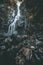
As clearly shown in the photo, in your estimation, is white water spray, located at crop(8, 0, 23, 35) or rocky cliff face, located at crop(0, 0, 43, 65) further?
white water spray, located at crop(8, 0, 23, 35)

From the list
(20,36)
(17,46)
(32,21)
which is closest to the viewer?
(17,46)

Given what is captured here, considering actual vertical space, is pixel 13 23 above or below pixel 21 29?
above

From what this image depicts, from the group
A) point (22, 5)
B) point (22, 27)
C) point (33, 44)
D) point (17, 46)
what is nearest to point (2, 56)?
point (17, 46)

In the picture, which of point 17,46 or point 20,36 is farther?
point 20,36

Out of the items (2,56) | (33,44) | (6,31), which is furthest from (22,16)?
(2,56)

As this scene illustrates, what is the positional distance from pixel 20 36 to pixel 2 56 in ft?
7.46

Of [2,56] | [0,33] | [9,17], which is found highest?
[9,17]

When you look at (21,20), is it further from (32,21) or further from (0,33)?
(0,33)

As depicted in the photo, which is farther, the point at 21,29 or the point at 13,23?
the point at 13,23

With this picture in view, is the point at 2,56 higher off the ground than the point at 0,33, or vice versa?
the point at 0,33

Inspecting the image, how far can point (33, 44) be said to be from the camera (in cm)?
1310

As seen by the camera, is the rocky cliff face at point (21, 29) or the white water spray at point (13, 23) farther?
the white water spray at point (13, 23)

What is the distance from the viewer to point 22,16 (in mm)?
14938

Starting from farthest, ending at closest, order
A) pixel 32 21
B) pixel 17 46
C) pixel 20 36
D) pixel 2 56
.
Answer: pixel 32 21 → pixel 20 36 → pixel 17 46 → pixel 2 56
